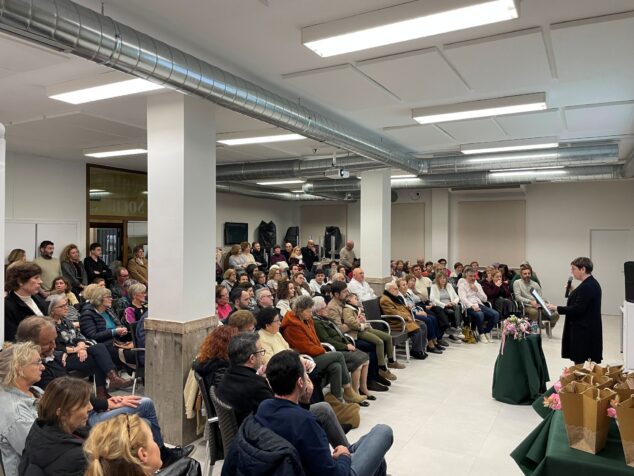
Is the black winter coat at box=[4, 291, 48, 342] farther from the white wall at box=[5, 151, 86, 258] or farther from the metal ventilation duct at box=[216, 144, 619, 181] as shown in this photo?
the metal ventilation duct at box=[216, 144, 619, 181]

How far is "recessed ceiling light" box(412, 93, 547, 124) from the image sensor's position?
439cm

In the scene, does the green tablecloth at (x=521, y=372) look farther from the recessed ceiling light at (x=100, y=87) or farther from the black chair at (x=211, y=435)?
the recessed ceiling light at (x=100, y=87)

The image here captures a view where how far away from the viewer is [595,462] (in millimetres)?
1882

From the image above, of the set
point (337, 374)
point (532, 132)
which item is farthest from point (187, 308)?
point (532, 132)

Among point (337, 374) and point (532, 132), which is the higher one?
point (532, 132)

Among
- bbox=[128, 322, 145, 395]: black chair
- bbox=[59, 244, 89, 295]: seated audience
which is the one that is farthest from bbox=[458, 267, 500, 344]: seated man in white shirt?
bbox=[59, 244, 89, 295]: seated audience

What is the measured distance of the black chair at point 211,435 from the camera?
289cm

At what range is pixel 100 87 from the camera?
3.78 meters

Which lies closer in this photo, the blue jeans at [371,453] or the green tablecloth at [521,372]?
the blue jeans at [371,453]

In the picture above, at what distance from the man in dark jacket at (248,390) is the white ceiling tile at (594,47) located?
2.78m

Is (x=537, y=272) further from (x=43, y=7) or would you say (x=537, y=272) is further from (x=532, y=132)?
(x=43, y=7)

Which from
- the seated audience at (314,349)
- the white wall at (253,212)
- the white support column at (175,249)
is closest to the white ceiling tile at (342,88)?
the white support column at (175,249)

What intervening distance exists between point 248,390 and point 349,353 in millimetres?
2036

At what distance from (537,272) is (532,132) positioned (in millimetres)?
5793
